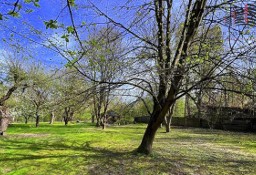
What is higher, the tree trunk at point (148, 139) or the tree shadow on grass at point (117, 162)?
the tree trunk at point (148, 139)

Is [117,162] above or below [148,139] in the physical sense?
below

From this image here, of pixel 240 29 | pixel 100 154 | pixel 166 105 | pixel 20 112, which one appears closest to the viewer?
pixel 240 29

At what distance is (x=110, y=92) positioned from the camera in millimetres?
6914

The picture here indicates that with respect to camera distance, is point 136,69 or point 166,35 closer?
point 136,69

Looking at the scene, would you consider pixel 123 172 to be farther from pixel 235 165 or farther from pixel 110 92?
A: pixel 235 165

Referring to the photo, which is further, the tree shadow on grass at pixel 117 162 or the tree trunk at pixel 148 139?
the tree trunk at pixel 148 139

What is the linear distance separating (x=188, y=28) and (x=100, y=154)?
447 centimetres

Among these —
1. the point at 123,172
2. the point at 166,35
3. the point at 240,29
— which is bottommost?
the point at 123,172

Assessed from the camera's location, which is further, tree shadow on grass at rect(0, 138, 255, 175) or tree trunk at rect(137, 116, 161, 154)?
tree trunk at rect(137, 116, 161, 154)

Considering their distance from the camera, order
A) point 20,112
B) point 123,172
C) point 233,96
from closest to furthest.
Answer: point 123,172
point 233,96
point 20,112

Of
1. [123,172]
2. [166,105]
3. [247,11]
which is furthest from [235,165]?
[247,11]

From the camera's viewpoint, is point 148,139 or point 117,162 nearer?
point 117,162

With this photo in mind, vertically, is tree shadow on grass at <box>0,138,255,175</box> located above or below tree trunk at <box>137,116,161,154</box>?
below

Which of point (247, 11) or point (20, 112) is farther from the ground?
point (247, 11)
